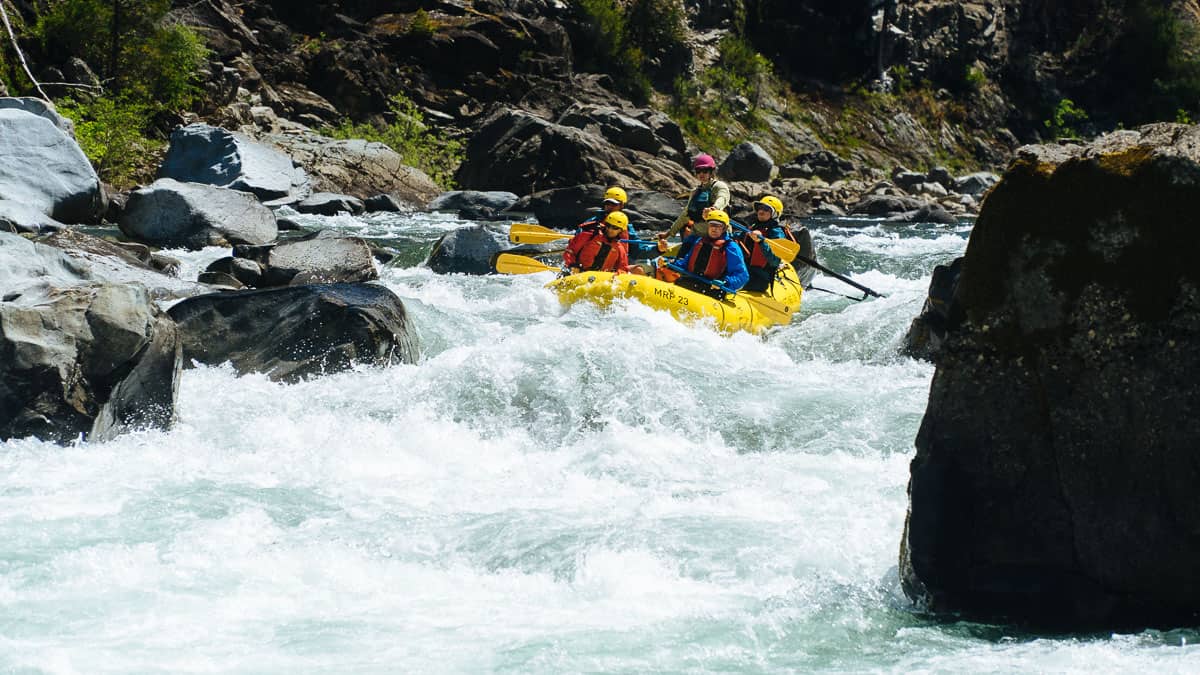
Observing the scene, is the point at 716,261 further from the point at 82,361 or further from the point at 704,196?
the point at 82,361

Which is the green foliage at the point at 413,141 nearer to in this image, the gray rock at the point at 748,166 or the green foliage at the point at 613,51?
the gray rock at the point at 748,166

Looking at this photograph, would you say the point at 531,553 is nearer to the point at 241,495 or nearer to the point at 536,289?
the point at 241,495

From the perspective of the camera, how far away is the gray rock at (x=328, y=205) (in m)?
18.2

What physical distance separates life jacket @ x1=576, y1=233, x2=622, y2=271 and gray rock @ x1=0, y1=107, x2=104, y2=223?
5852 mm

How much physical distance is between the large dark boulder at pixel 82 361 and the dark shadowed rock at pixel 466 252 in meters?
5.99

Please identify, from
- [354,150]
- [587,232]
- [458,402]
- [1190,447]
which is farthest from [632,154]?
[1190,447]

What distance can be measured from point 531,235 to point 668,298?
3061 millimetres

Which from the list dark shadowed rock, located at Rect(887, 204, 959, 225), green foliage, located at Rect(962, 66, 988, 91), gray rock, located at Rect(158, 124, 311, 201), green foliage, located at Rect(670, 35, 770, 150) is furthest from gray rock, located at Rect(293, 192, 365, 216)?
green foliage, located at Rect(962, 66, 988, 91)

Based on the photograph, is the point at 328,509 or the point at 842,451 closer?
the point at 328,509

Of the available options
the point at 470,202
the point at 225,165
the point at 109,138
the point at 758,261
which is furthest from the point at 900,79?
the point at 758,261

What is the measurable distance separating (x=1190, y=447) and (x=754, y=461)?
9.44 feet

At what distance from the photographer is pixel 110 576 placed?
14.5ft

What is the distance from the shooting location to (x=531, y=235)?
1225 cm

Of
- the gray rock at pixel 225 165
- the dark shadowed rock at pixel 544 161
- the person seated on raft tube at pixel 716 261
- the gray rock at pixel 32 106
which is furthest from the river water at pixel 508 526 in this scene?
the dark shadowed rock at pixel 544 161
